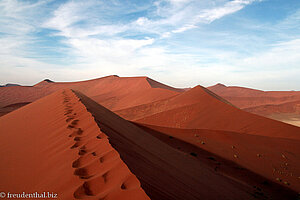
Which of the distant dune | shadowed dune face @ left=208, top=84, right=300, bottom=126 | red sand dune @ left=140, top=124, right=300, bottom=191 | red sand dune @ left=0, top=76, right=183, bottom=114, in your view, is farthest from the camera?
red sand dune @ left=0, top=76, right=183, bottom=114

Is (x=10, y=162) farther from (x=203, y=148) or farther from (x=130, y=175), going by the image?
(x=203, y=148)

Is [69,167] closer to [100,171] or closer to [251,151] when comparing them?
[100,171]

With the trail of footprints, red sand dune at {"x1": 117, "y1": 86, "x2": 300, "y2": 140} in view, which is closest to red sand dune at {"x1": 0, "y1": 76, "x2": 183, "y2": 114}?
red sand dune at {"x1": 117, "y1": 86, "x2": 300, "y2": 140}

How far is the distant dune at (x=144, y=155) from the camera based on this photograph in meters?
2.12

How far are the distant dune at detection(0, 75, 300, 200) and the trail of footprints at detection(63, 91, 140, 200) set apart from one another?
11 millimetres

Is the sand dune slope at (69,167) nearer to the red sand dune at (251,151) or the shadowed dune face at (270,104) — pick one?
the red sand dune at (251,151)

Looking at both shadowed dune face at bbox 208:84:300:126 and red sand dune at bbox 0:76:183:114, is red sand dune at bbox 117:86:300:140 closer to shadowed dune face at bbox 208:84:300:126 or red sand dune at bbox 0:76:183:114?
shadowed dune face at bbox 208:84:300:126

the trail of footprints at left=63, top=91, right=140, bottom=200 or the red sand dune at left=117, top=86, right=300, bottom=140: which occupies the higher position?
the trail of footprints at left=63, top=91, right=140, bottom=200

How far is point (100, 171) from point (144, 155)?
134 cm

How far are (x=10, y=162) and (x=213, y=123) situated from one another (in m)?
12.5

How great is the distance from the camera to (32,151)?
10.4 ft

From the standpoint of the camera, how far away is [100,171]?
2172 millimetres

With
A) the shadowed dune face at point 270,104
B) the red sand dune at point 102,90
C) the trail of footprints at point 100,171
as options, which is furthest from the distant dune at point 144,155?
the red sand dune at point 102,90

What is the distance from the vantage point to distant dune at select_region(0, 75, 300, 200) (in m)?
2.12
